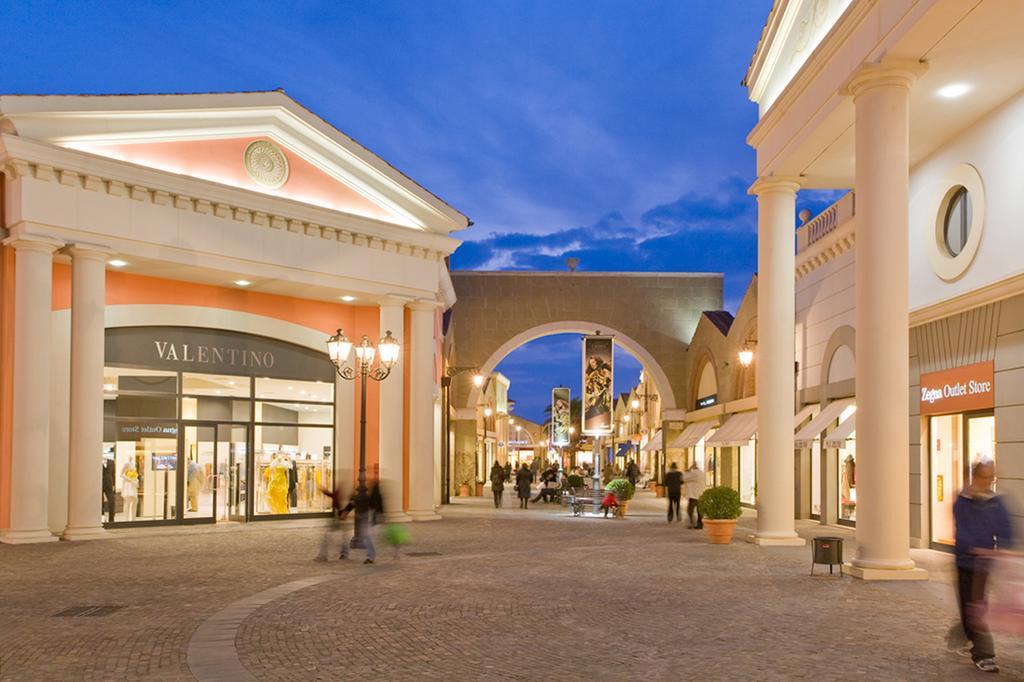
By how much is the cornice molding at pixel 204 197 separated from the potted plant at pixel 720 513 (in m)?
10.5

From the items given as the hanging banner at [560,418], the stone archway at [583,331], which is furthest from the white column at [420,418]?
the hanging banner at [560,418]

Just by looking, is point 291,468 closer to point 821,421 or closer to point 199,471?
point 199,471

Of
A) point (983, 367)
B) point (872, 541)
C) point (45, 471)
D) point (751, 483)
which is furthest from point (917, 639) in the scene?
point (751, 483)

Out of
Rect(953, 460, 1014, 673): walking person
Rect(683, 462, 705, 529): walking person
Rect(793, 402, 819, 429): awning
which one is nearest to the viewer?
Rect(953, 460, 1014, 673): walking person

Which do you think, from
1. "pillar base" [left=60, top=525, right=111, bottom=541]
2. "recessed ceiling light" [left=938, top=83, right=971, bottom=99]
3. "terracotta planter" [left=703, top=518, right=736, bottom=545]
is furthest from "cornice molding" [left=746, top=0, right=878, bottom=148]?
"pillar base" [left=60, top=525, right=111, bottom=541]

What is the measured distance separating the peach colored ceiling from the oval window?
1329cm

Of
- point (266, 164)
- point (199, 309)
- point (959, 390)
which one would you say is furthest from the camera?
point (266, 164)

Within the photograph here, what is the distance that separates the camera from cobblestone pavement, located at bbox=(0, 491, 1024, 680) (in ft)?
26.9

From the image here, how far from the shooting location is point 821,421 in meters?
24.1

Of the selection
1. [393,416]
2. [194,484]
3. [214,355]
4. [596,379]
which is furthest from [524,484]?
[214,355]

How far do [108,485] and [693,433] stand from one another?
85.5 feet

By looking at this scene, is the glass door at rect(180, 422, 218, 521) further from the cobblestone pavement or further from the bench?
the bench

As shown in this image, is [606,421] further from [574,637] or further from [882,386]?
[574,637]

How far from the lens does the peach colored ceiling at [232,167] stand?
20500 mm
